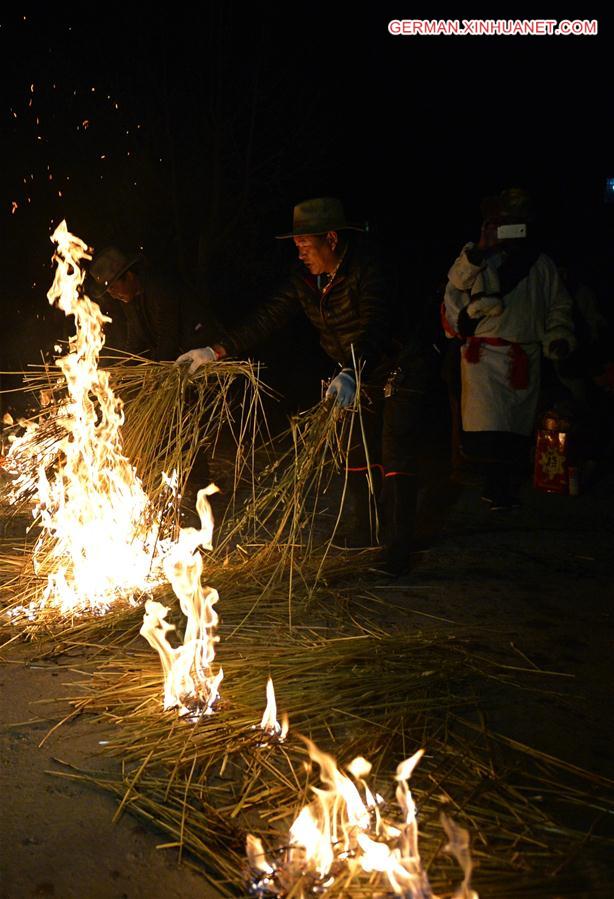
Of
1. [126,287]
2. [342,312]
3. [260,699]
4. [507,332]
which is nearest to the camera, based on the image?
[260,699]

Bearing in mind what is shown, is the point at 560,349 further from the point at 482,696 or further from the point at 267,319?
the point at 482,696

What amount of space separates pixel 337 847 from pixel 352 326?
2.98 m

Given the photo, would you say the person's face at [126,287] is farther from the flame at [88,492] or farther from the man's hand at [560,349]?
the man's hand at [560,349]

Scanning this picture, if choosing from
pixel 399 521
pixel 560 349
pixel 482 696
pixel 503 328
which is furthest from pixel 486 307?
pixel 482 696

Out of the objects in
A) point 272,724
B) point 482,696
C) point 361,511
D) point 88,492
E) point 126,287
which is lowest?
point 482,696

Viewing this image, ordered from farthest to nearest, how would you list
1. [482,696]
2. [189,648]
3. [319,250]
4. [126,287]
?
[126,287] → [319,250] → [482,696] → [189,648]

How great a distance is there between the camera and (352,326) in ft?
15.8

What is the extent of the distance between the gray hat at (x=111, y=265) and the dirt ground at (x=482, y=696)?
2347mm

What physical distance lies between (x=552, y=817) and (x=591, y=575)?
8.04ft

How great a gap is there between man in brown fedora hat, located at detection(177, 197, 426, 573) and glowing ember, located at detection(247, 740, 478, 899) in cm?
225

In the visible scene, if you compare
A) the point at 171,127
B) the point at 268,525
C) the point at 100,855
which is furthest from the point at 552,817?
the point at 171,127

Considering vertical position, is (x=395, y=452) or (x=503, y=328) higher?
(x=503, y=328)

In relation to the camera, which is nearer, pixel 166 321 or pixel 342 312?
pixel 342 312

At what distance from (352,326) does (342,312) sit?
9cm
